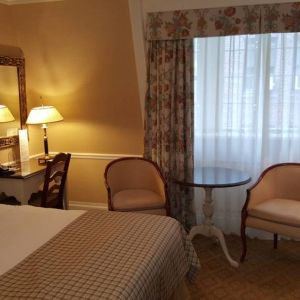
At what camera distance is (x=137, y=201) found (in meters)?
3.68

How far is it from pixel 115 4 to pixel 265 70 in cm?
168

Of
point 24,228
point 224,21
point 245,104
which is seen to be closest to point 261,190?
point 245,104

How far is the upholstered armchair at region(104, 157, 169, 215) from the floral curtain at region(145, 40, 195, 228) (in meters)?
0.17

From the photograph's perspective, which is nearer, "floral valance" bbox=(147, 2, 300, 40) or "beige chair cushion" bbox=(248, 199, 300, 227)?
"beige chair cushion" bbox=(248, 199, 300, 227)

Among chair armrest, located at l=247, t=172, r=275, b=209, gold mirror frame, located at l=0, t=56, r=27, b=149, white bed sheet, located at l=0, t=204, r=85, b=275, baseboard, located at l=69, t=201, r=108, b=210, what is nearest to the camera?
white bed sheet, located at l=0, t=204, r=85, b=275

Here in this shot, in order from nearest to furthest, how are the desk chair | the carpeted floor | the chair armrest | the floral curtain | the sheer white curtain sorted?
the carpeted floor < the desk chair < the chair armrest < the sheer white curtain < the floral curtain

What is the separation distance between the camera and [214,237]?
4.01m

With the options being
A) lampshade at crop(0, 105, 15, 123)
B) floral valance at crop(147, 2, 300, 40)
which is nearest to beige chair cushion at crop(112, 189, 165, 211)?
lampshade at crop(0, 105, 15, 123)

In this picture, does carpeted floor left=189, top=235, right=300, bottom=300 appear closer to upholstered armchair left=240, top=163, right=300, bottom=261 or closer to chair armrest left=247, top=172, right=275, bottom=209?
upholstered armchair left=240, top=163, right=300, bottom=261

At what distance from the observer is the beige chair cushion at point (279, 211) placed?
3.25 meters

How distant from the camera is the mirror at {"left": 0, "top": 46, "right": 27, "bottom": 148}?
4.08 metres

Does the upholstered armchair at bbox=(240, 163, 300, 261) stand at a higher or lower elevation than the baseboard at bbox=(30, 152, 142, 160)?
lower

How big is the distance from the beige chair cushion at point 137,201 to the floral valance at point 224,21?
1.65 meters

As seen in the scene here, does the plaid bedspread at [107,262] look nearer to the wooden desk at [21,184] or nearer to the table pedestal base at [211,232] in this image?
the table pedestal base at [211,232]
